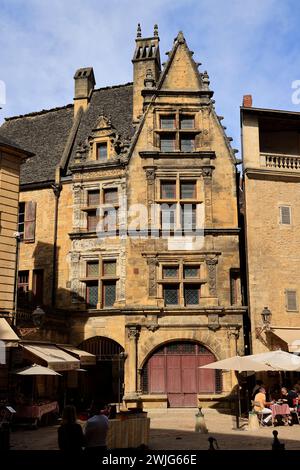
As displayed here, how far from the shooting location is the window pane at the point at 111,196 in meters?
22.8

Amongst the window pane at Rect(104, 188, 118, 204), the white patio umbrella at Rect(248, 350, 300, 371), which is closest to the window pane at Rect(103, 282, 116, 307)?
the window pane at Rect(104, 188, 118, 204)

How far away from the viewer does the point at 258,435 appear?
13648mm

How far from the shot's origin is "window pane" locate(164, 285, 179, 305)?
21.5m

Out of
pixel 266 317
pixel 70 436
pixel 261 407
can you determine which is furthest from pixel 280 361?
pixel 70 436

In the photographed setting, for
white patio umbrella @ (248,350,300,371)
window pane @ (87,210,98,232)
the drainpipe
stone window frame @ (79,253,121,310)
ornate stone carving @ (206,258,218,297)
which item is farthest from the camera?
window pane @ (87,210,98,232)

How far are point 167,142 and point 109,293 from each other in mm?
6542

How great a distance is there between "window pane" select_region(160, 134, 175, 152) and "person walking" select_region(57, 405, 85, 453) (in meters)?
16.8

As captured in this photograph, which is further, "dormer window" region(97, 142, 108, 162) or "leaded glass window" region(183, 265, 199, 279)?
"dormer window" region(97, 142, 108, 162)

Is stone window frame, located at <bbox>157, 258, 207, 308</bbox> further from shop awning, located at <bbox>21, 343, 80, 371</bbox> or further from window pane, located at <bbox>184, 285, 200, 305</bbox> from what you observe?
shop awning, located at <bbox>21, 343, 80, 371</bbox>

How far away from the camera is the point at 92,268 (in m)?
22.5

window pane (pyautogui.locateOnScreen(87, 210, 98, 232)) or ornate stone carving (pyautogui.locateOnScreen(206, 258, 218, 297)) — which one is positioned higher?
window pane (pyautogui.locateOnScreen(87, 210, 98, 232))
